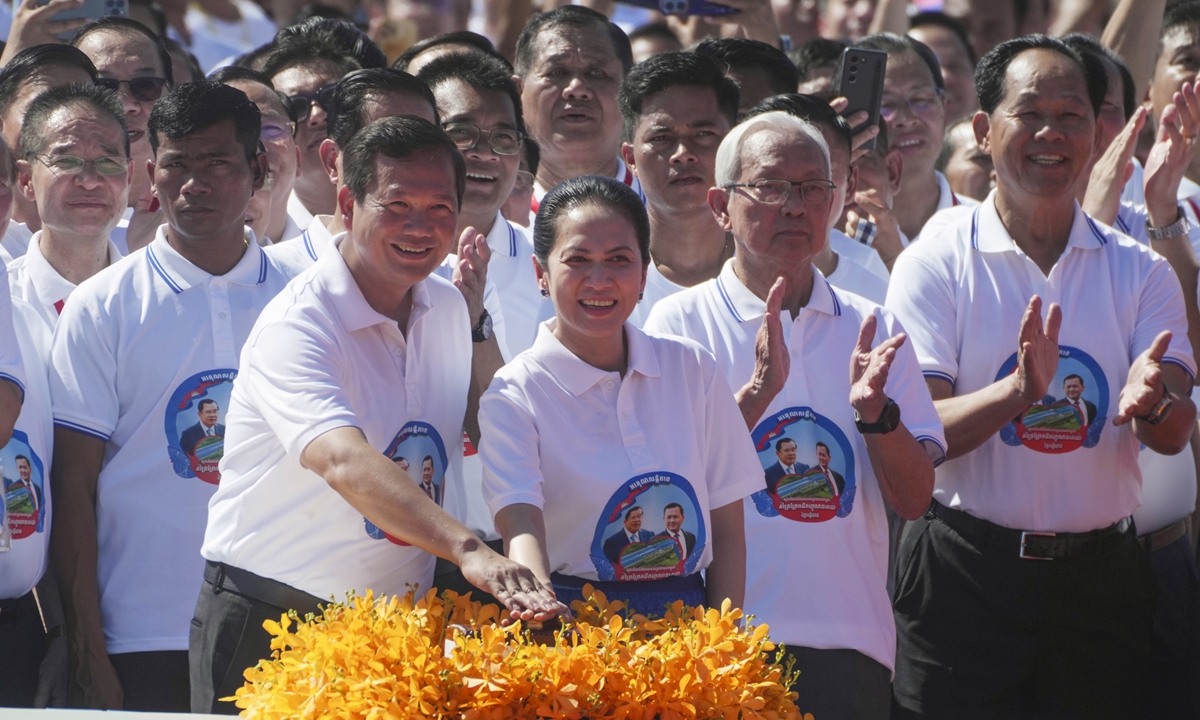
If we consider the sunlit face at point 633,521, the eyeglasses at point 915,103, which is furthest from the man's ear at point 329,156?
the eyeglasses at point 915,103

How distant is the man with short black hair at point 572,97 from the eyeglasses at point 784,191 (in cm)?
152

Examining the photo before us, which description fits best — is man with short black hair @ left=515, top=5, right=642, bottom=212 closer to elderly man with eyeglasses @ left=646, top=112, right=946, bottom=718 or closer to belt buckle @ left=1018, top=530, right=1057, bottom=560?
elderly man with eyeglasses @ left=646, top=112, right=946, bottom=718

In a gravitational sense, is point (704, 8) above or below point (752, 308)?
above

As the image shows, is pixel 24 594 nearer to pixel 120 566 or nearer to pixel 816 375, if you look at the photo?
pixel 120 566

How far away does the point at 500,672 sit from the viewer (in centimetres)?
234

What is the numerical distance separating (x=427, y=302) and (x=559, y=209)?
401 mm

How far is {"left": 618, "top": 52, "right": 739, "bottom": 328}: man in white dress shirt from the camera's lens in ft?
14.4

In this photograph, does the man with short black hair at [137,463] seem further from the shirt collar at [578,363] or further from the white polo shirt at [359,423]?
the shirt collar at [578,363]

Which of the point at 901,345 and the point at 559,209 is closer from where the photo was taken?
the point at 559,209

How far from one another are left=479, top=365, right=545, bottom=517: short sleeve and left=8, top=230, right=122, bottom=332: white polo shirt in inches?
62.4

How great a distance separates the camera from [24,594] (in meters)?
3.72

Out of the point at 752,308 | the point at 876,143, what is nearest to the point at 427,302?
the point at 752,308

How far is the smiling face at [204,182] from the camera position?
393 centimetres

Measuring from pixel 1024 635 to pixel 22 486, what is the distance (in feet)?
8.88
